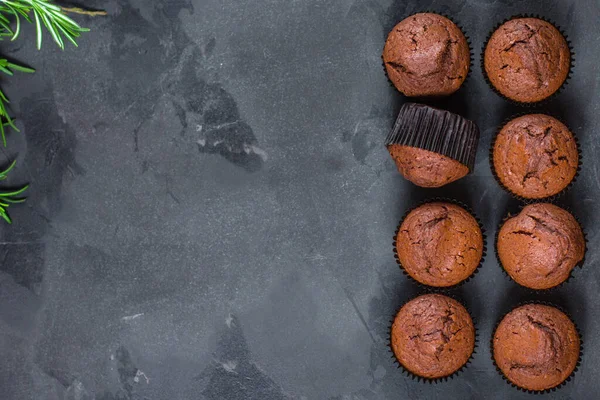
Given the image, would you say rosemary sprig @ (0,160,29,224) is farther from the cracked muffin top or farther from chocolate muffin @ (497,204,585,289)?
chocolate muffin @ (497,204,585,289)

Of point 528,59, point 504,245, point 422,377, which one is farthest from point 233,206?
point 528,59

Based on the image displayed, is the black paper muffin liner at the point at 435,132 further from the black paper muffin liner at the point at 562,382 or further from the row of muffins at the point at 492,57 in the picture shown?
the black paper muffin liner at the point at 562,382

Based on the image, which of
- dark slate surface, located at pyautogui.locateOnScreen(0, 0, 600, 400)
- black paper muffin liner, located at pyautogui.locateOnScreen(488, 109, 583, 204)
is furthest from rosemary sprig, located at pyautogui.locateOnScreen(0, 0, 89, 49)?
black paper muffin liner, located at pyautogui.locateOnScreen(488, 109, 583, 204)

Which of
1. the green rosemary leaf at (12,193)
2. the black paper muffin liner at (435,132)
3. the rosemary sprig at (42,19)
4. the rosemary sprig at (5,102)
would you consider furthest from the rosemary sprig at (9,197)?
the black paper muffin liner at (435,132)

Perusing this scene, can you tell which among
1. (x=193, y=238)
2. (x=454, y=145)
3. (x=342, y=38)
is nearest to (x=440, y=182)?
(x=454, y=145)

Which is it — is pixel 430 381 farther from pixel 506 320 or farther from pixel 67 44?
pixel 67 44
